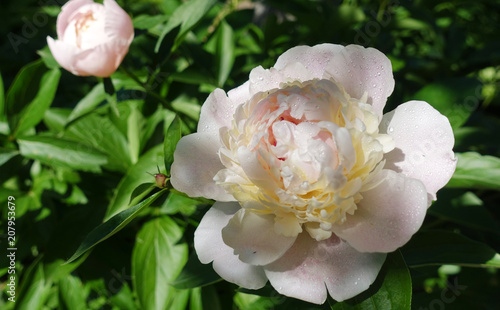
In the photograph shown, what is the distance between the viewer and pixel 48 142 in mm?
902

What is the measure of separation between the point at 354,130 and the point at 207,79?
57 centimetres

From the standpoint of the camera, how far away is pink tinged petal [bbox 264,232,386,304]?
1.56 feet

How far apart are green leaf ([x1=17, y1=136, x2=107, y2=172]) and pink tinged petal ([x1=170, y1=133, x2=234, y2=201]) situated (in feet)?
1.27

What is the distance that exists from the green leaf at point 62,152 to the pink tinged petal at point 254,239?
1.55 feet

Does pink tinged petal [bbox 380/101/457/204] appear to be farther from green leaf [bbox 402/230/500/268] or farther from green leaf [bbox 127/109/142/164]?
green leaf [bbox 127/109/142/164]

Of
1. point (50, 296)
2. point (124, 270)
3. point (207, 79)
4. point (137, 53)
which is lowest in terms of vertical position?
point (50, 296)

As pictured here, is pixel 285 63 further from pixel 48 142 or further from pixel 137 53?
pixel 137 53

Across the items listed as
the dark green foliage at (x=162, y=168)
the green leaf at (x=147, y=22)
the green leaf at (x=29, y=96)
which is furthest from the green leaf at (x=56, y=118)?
the green leaf at (x=147, y=22)

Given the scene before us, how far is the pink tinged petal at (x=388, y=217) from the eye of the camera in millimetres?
457

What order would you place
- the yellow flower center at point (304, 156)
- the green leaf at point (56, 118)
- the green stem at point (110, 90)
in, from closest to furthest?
the yellow flower center at point (304, 156) → the green stem at point (110, 90) → the green leaf at point (56, 118)

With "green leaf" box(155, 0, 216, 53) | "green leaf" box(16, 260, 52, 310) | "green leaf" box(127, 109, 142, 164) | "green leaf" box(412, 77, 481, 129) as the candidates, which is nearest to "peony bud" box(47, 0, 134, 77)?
"green leaf" box(155, 0, 216, 53)

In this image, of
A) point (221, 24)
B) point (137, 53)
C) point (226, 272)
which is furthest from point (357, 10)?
point (226, 272)

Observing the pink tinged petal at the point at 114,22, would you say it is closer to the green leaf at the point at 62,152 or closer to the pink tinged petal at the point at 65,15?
the pink tinged petal at the point at 65,15

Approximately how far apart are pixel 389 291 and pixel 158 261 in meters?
0.53
